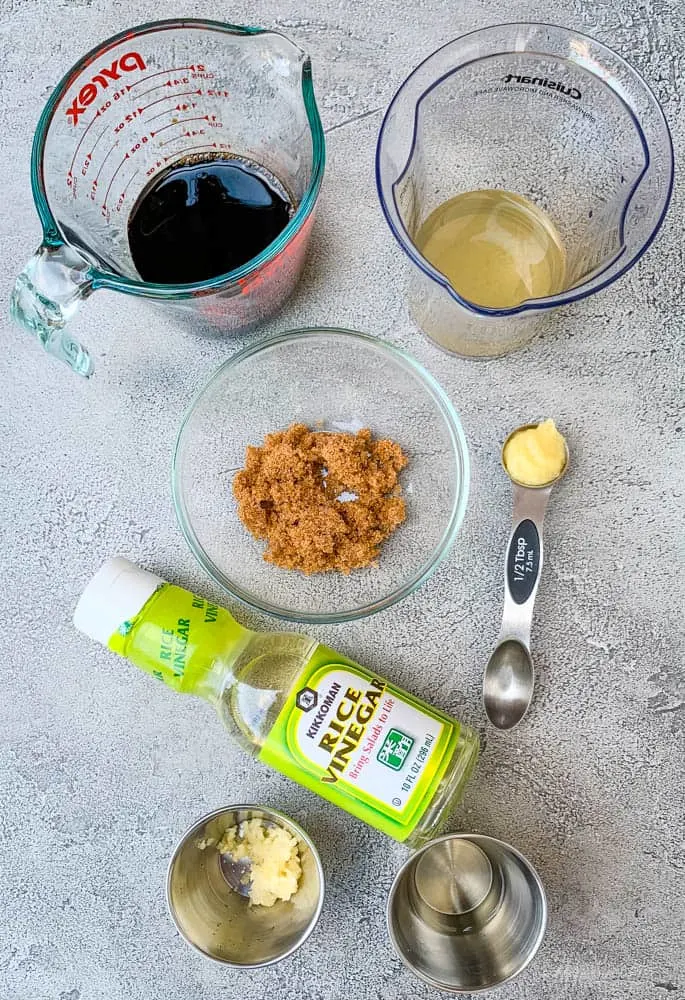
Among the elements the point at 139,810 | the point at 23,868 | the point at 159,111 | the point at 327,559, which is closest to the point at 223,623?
the point at 327,559

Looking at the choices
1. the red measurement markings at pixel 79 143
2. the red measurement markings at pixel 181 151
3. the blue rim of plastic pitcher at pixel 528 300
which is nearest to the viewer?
the blue rim of plastic pitcher at pixel 528 300

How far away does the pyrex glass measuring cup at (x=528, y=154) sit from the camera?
3.11ft

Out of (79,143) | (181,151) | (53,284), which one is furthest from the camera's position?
(181,151)

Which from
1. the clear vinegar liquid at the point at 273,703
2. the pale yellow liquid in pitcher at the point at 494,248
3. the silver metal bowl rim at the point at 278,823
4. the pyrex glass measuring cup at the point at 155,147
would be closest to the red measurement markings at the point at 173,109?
the pyrex glass measuring cup at the point at 155,147

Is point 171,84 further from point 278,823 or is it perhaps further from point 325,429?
point 278,823

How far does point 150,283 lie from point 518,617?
2.17 ft

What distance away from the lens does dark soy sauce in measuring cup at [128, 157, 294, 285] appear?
105cm

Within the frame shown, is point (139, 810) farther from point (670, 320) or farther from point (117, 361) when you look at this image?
point (670, 320)

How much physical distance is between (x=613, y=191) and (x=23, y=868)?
4.19ft

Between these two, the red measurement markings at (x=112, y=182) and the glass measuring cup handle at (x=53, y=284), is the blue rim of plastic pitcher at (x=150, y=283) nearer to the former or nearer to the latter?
the glass measuring cup handle at (x=53, y=284)

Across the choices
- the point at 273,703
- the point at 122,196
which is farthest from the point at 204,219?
the point at 273,703

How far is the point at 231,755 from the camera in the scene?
119 centimetres

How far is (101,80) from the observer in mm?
978

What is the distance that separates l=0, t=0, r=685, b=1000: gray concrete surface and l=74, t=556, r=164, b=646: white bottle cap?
177 mm
